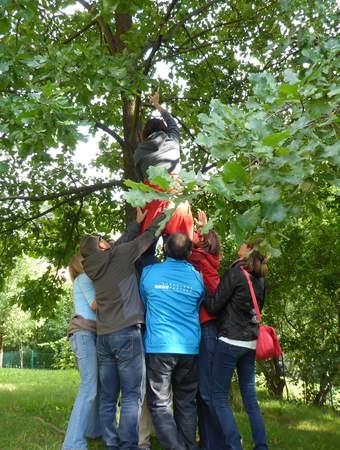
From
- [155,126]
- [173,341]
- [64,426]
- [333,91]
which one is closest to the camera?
[333,91]

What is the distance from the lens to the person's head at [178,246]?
4.56 metres

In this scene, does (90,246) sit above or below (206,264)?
above

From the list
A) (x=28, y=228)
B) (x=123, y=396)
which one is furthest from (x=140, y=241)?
(x=28, y=228)

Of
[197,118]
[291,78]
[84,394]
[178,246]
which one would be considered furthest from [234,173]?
[197,118]

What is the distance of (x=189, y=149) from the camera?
969 centimetres

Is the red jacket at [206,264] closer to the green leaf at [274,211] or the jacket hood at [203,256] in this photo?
the jacket hood at [203,256]

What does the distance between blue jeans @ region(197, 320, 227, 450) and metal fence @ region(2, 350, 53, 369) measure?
35.3 m

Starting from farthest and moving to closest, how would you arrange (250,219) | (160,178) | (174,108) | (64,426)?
(174,108) → (64,426) → (250,219) → (160,178)

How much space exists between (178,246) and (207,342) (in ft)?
2.74

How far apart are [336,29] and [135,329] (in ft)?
10.6

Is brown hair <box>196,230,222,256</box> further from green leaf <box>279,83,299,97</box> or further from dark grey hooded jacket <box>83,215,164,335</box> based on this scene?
green leaf <box>279,83,299,97</box>

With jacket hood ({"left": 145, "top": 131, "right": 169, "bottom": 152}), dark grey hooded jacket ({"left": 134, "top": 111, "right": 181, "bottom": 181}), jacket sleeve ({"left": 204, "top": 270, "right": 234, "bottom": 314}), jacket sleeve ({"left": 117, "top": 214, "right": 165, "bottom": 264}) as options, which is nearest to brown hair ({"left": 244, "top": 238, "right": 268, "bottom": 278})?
jacket sleeve ({"left": 204, "top": 270, "right": 234, "bottom": 314})

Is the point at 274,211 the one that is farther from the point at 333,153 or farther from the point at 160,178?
the point at 160,178

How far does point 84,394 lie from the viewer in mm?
4777
